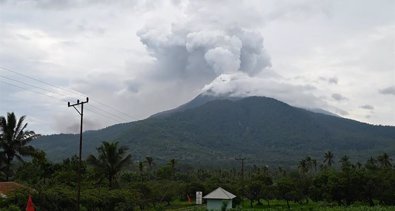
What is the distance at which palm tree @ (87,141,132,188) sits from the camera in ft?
161

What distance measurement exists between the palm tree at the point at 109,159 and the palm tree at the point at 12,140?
685 centimetres

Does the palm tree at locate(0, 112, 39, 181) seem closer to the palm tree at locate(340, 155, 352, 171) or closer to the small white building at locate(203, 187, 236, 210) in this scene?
the small white building at locate(203, 187, 236, 210)

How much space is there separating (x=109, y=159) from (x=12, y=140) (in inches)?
377

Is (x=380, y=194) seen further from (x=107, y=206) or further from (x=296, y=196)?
(x=107, y=206)

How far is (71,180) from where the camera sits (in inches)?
1950

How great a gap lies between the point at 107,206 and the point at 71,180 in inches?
287

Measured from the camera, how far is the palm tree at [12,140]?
142ft

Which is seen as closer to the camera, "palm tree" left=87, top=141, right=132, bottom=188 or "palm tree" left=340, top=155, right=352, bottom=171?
"palm tree" left=87, top=141, right=132, bottom=188

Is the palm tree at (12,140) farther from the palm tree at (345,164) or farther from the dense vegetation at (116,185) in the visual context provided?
the palm tree at (345,164)

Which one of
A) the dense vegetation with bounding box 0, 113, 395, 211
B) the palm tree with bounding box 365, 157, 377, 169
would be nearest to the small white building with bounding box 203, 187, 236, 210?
the dense vegetation with bounding box 0, 113, 395, 211

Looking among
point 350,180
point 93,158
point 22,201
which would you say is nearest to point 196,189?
point 350,180

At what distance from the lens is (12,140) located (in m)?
43.6

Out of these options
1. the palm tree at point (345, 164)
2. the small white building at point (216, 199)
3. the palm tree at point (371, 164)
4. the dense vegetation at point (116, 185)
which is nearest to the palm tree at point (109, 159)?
the dense vegetation at point (116, 185)

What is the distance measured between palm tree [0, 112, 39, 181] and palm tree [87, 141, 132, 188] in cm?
685
